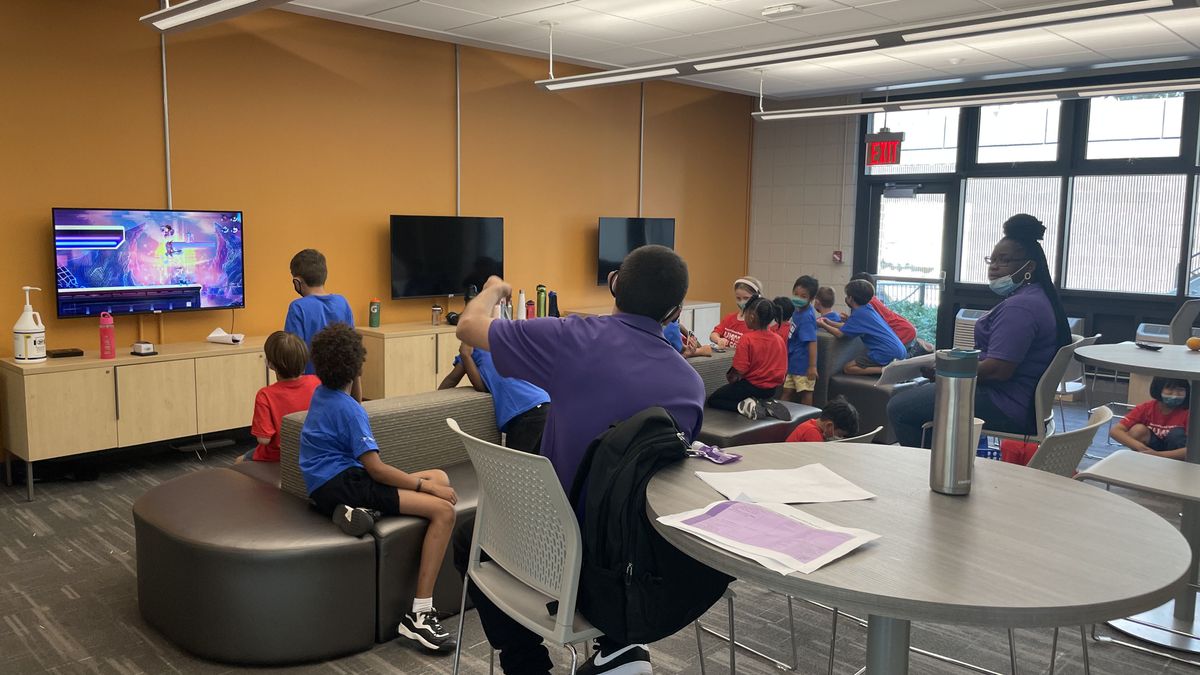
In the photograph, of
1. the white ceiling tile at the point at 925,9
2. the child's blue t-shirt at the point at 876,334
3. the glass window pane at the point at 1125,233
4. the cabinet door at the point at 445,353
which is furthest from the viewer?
the glass window pane at the point at 1125,233

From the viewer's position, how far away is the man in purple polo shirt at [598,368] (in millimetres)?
2135

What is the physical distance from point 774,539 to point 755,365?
11.3ft

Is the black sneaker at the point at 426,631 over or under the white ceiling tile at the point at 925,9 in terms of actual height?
under

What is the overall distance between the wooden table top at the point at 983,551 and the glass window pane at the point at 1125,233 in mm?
6939

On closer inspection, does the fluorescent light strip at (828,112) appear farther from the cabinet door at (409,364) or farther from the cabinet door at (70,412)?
the cabinet door at (70,412)

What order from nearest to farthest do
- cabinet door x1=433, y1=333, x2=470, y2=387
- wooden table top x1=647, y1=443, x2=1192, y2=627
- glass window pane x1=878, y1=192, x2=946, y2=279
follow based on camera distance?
wooden table top x1=647, y1=443, x2=1192, y2=627 → cabinet door x1=433, y1=333, x2=470, y2=387 → glass window pane x1=878, y1=192, x2=946, y2=279

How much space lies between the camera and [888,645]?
1785 millimetres

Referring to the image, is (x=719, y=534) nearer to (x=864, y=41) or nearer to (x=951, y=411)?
(x=951, y=411)

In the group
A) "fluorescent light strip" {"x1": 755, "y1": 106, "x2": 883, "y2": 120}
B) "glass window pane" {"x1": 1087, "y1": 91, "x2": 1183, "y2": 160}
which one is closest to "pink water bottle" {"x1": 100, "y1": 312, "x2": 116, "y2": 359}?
"fluorescent light strip" {"x1": 755, "y1": 106, "x2": 883, "y2": 120}

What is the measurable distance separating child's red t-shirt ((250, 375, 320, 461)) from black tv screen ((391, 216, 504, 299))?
301cm

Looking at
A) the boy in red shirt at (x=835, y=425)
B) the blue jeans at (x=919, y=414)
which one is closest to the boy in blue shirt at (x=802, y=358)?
the blue jeans at (x=919, y=414)

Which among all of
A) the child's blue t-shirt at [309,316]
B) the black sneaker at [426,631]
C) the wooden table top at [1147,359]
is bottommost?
the black sneaker at [426,631]

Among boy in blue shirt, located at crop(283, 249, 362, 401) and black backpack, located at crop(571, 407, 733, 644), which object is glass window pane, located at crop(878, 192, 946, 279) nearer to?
boy in blue shirt, located at crop(283, 249, 362, 401)

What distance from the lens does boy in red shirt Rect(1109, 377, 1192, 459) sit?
471 centimetres
